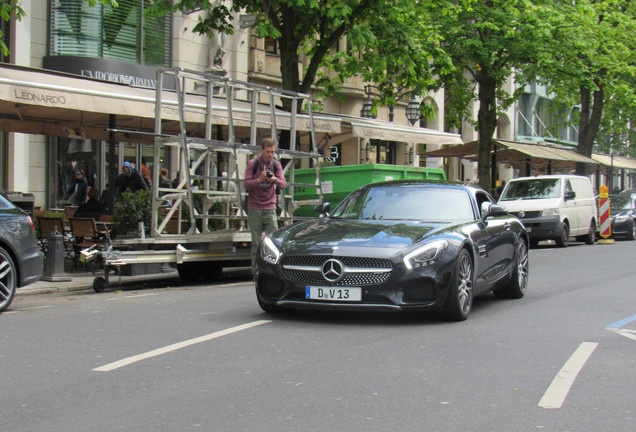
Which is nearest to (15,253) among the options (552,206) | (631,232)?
(552,206)

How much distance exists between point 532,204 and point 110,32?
1274 centimetres

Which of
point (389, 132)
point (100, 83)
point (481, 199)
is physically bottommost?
point (481, 199)

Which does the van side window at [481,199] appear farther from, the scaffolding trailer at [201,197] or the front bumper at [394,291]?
the scaffolding trailer at [201,197]

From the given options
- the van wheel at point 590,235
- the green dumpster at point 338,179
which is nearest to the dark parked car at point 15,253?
the green dumpster at point 338,179

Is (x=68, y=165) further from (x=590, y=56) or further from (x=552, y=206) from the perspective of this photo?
(x=590, y=56)

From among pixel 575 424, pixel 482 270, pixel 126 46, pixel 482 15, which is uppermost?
pixel 482 15

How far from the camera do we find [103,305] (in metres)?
9.93

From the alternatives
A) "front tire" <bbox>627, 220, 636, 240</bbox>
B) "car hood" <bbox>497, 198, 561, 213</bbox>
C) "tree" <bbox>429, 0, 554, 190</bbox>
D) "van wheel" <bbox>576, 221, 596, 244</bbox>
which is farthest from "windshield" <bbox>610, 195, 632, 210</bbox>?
"car hood" <bbox>497, 198, 561, 213</bbox>

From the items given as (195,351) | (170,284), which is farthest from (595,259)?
(195,351)

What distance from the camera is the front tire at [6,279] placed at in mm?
9086

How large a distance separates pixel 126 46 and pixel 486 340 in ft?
63.0

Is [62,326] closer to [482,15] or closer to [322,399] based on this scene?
[322,399]

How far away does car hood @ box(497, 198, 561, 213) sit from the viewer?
2323 cm

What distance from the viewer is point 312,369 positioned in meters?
6.01
